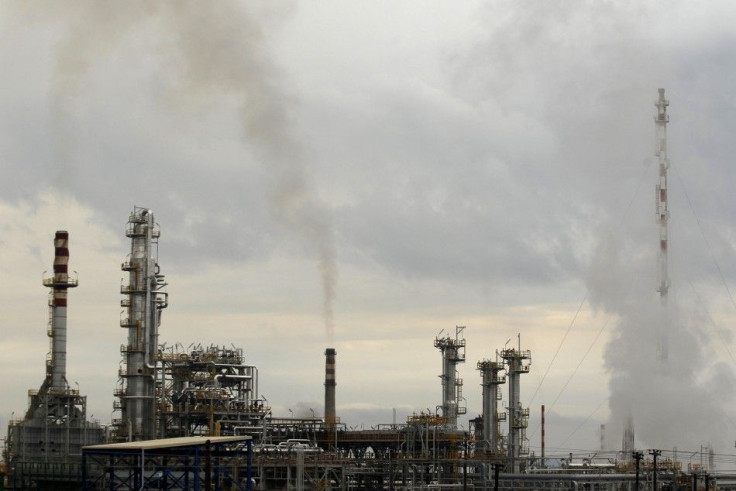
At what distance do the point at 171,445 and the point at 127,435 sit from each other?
32.6 meters

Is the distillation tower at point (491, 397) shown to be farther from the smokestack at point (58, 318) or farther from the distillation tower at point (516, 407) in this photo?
the smokestack at point (58, 318)

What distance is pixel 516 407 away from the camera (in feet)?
385

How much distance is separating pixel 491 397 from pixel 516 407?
2.32m

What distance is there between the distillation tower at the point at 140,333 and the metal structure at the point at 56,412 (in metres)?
2.98

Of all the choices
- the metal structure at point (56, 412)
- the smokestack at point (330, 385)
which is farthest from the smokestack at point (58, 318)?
the smokestack at point (330, 385)

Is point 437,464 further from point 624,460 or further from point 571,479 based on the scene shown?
point 624,460

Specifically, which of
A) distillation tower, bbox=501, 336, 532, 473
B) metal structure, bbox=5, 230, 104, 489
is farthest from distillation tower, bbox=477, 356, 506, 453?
metal structure, bbox=5, 230, 104, 489

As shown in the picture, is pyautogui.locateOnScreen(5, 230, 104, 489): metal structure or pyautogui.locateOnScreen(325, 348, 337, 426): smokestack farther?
pyautogui.locateOnScreen(325, 348, 337, 426): smokestack

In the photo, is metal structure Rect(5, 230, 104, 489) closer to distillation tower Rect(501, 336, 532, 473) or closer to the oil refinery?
the oil refinery

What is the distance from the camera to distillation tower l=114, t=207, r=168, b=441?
4208 inches

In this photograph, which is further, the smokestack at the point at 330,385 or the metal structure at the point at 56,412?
the smokestack at the point at 330,385

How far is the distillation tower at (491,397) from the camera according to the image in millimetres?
116625

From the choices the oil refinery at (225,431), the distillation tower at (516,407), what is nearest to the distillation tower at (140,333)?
the oil refinery at (225,431)

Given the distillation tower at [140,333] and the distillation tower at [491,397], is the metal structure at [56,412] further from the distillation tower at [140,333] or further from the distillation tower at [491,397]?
the distillation tower at [491,397]
